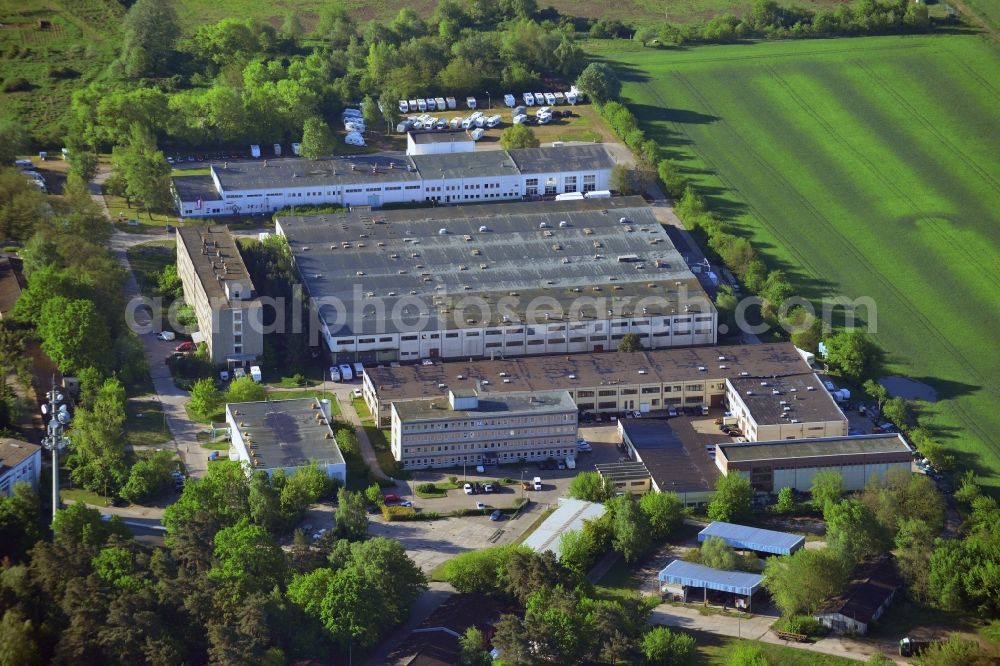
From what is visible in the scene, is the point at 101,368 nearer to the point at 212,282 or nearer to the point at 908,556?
the point at 212,282

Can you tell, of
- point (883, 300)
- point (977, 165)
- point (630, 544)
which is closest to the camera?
point (630, 544)

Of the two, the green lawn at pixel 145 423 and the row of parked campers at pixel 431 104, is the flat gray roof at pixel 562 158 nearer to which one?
the row of parked campers at pixel 431 104

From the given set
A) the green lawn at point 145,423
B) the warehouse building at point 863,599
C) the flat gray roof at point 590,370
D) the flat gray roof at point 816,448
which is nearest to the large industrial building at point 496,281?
the flat gray roof at point 590,370

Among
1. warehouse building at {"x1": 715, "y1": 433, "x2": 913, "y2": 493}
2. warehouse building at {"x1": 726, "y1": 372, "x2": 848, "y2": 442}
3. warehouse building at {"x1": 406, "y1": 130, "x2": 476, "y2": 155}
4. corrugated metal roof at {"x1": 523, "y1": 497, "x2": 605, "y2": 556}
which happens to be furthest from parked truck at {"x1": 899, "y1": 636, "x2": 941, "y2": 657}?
warehouse building at {"x1": 406, "y1": 130, "x2": 476, "y2": 155}

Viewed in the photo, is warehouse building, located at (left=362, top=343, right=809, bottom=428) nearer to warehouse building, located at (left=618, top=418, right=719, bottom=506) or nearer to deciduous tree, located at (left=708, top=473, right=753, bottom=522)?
warehouse building, located at (left=618, top=418, right=719, bottom=506)

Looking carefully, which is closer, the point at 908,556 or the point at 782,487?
the point at 908,556

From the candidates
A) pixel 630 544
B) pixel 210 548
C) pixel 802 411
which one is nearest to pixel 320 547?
pixel 210 548

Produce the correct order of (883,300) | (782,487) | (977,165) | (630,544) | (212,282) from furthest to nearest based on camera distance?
1. (977,165)
2. (883,300)
3. (212,282)
4. (782,487)
5. (630,544)
